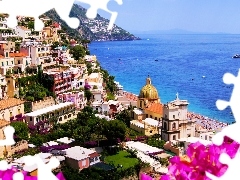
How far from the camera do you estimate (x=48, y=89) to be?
11.5 meters

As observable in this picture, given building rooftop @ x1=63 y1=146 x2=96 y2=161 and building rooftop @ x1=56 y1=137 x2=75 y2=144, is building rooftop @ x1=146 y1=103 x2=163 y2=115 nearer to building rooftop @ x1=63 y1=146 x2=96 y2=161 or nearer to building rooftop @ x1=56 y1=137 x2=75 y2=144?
building rooftop @ x1=56 y1=137 x2=75 y2=144

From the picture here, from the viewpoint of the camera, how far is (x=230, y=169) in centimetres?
70

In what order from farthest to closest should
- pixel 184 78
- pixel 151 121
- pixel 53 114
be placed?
pixel 184 78 → pixel 151 121 → pixel 53 114

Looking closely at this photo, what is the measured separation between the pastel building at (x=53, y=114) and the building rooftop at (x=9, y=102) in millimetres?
333

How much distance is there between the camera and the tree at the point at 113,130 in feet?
29.3

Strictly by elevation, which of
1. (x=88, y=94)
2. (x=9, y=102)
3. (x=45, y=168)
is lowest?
(x=88, y=94)

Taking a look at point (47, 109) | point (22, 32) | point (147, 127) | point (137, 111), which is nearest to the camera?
point (47, 109)

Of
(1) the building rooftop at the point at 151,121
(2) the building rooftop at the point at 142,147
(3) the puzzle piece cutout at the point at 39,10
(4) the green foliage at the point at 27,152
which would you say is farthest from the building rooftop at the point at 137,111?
(3) the puzzle piece cutout at the point at 39,10

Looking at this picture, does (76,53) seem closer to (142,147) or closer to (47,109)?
(47,109)

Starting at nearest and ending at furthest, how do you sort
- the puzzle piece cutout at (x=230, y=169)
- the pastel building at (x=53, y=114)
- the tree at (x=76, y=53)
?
the puzzle piece cutout at (x=230, y=169) → the pastel building at (x=53, y=114) → the tree at (x=76, y=53)

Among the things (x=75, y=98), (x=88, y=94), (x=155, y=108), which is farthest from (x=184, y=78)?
(x=75, y=98)

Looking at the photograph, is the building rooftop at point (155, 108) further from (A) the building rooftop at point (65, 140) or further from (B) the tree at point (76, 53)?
(B) the tree at point (76, 53)

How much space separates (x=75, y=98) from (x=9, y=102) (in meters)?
2.41

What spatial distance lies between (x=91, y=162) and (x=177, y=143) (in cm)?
229
